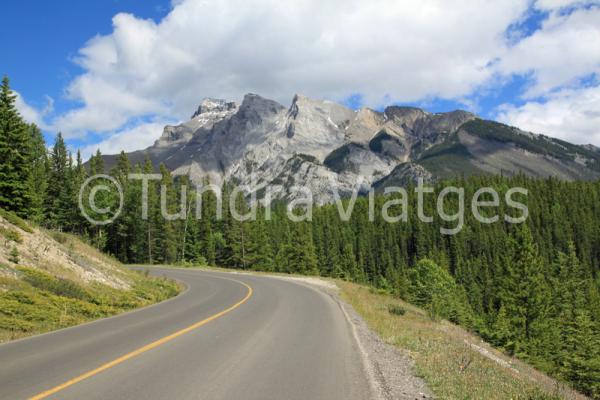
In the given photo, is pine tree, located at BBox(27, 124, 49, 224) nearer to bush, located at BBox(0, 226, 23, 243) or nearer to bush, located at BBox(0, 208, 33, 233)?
bush, located at BBox(0, 208, 33, 233)

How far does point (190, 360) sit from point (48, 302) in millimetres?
9043

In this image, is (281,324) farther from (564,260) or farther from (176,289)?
(564,260)

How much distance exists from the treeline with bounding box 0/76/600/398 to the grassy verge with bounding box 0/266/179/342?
16078 millimetres

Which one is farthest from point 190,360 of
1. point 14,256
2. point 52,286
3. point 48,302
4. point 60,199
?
point 60,199

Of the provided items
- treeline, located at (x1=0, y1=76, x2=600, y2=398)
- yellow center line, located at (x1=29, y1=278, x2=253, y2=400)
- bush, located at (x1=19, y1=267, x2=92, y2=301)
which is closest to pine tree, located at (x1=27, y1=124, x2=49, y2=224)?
treeline, located at (x1=0, y1=76, x2=600, y2=398)

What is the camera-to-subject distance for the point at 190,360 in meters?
8.59

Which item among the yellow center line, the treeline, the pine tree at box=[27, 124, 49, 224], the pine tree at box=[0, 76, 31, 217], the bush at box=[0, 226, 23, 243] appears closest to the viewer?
the yellow center line

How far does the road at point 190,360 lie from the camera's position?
6.66 meters

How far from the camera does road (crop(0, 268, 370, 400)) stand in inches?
262

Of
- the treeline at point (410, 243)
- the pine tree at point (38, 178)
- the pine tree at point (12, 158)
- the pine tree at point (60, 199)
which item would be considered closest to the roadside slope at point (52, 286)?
the pine tree at point (12, 158)

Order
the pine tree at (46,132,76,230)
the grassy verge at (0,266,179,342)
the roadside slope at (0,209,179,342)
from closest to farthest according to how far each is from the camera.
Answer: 1. the grassy verge at (0,266,179,342)
2. the roadside slope at (0,209,179,342)
3. the pine tree at (46,132,76,230)

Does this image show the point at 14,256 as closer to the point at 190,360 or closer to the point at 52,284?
the point at 52,284

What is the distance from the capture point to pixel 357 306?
68.4ft

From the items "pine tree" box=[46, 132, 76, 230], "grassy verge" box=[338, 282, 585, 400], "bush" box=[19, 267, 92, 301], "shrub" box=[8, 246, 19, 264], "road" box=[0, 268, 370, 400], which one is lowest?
"grassy verge" box=[338, 282, 585, 400]
